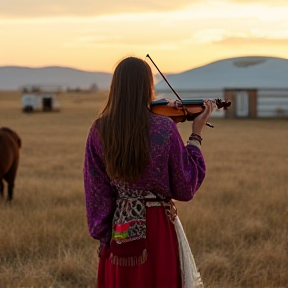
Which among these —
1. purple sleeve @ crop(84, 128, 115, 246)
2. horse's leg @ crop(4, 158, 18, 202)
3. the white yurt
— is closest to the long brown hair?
purple sleeve @ crop(84, 128, 115, 246)

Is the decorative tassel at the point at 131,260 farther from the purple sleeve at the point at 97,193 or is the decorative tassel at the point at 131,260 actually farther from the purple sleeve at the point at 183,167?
the purple sleeve at the point at 183,167

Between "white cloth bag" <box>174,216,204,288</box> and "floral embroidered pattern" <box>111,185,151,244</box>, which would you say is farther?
"white cloth bag" <box>174,216,204,288</box>

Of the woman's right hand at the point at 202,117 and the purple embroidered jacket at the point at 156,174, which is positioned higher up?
the woman's right hand at the point at 202,117

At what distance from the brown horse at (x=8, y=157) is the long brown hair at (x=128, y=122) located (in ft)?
19.2

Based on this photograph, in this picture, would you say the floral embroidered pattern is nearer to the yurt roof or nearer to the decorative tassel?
the decorative tassel

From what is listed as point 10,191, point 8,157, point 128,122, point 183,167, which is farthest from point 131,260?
point 8,157

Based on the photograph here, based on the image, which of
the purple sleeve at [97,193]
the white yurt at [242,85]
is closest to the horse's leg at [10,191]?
the purple sleeve at [97,193]

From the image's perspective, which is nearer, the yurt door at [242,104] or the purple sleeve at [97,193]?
the purple sleeve at [97,193]

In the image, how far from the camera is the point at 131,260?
11.3 feet

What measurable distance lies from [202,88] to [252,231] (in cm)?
2998

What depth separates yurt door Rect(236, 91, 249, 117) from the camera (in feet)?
113

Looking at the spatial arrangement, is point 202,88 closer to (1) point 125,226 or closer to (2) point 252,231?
(2) point 252,231

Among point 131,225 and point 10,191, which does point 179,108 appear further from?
point 10,191

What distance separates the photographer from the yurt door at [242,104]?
3453 cm
